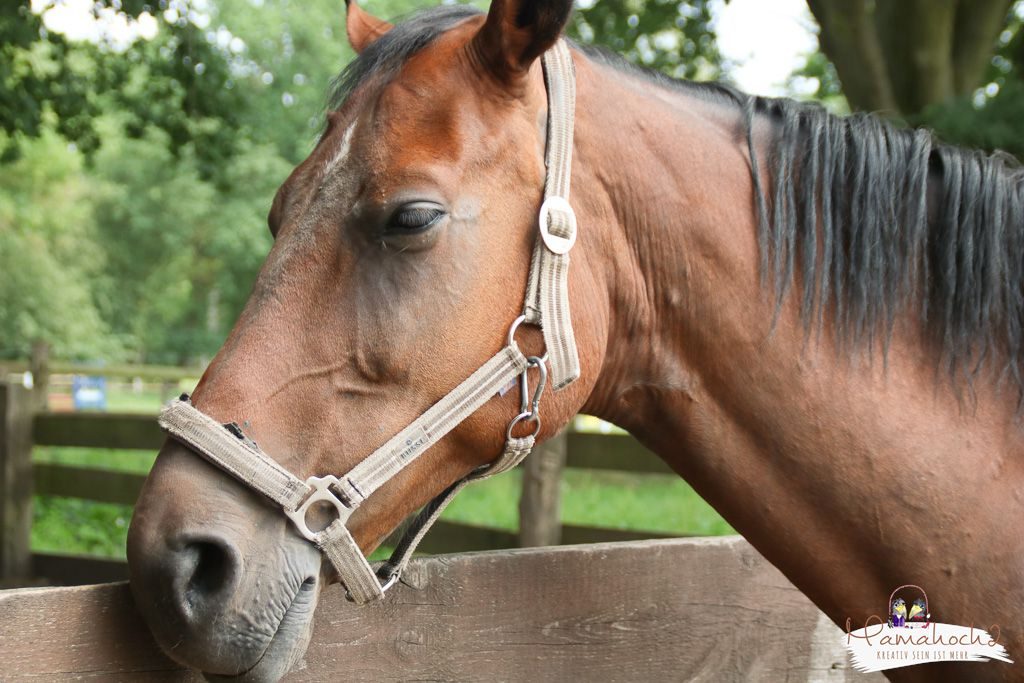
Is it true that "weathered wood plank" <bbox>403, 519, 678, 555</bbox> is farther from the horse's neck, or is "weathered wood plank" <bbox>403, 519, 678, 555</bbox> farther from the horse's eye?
the horse's eye

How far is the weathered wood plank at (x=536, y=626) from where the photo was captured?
149 centimetres

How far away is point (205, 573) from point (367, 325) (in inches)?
21.2

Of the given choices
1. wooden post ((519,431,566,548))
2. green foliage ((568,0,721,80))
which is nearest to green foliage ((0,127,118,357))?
green foliage ((568,0,721,80))

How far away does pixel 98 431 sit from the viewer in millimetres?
6945

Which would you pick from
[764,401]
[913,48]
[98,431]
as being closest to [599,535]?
[764,401]

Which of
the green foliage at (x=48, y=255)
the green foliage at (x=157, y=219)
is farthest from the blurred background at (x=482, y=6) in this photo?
the green foliage at (x=48, y=255)

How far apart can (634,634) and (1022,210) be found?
1.37m

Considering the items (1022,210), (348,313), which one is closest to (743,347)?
(1022,210)

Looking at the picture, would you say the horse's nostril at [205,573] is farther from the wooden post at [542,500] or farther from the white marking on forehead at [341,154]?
the wooden post at [542,500]

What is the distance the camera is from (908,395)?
1.92 meters

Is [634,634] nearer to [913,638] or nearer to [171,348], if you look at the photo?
[913,638]

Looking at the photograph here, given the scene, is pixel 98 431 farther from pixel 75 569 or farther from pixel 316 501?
pixel 316 501

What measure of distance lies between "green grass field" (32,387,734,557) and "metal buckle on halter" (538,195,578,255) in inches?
217

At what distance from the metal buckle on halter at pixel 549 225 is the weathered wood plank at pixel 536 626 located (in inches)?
28.7
